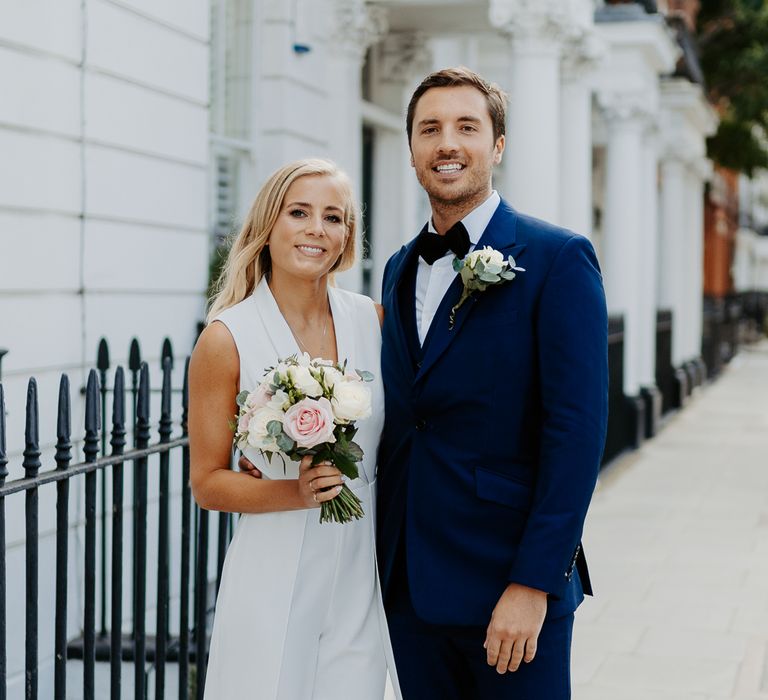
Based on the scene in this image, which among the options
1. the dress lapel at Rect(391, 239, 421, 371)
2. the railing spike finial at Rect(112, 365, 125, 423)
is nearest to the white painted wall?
the railing spike finial at Rect(112, 365, 125, 423)

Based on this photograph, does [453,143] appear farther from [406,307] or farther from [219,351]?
[219,351]

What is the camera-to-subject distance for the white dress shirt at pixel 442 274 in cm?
302

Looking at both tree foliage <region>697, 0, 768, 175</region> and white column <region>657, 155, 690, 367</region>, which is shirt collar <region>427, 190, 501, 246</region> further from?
tree foliage <region>697, 0, 768, 175</region>

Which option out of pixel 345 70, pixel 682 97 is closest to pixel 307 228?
pixel 345 70

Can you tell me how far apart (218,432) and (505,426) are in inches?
27.6

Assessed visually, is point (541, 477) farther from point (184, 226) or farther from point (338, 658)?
point (184, 226)

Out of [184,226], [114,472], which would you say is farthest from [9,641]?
[184,226]

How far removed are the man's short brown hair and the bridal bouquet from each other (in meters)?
0.69

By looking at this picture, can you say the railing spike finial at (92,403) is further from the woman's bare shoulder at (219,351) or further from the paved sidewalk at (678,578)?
the paved sidewalk at (678,578)

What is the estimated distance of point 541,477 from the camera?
2824mm

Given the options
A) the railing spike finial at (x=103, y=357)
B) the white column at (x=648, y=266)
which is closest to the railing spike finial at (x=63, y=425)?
the railing spike finial at (x=103, y=357)

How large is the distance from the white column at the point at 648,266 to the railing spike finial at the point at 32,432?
12.3 m

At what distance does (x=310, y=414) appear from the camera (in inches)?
105

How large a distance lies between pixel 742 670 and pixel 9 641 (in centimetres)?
346
